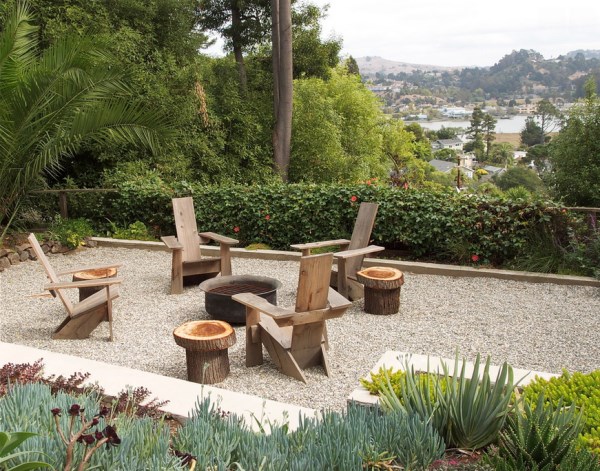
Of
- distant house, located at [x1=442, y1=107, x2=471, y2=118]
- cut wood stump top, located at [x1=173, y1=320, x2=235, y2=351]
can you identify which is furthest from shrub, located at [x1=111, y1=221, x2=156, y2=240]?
distant house, located at [x1=442, y1=107, x2=471, y2=118]

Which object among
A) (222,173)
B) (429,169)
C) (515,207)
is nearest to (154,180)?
(222,173)

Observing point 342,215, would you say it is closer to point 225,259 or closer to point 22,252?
point 225,259

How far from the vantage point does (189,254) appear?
7.02 m

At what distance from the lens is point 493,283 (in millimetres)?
6941

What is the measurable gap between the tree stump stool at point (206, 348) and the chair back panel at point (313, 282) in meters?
0.57

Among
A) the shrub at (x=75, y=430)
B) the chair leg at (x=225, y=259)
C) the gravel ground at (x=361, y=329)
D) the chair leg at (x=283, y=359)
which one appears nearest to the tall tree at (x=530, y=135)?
the gravel ground at (x=361, y=329)

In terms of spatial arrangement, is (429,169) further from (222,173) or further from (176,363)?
(176,363)

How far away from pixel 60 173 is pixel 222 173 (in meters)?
4.05

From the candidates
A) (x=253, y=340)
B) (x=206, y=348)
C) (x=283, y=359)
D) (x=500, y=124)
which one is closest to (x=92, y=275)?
(x=253, y=340)

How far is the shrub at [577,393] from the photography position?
239 centimetres

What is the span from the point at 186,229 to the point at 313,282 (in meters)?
3.19

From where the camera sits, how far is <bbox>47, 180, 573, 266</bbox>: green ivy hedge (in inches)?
289

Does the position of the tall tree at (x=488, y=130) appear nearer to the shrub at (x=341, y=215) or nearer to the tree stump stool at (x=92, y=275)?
the shrub at (x=341, y=215)

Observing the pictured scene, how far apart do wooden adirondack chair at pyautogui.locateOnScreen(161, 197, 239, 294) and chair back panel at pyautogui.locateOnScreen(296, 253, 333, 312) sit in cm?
257
